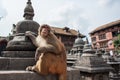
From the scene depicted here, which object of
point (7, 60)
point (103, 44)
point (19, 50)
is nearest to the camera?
point (7, 60)

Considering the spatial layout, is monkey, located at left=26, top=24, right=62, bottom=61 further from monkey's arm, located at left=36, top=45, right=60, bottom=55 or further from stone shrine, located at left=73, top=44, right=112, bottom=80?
stone shrine, located at left=73, top=44, right=112, bottom=80

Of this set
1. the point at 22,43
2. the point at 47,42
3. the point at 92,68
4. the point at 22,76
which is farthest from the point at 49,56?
the point at 92,68

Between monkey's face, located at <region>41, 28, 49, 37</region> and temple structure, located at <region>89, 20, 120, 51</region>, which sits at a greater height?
temple structure, located at <region>89, 20, 120, 51</region>

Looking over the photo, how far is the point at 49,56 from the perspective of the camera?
3.63 meters

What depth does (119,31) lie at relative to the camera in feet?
122

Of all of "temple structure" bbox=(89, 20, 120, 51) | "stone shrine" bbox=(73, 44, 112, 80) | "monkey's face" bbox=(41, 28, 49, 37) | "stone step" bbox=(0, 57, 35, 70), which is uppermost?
"temple structure" bbox=(89, 20, 120, 51)

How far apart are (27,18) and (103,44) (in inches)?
1643

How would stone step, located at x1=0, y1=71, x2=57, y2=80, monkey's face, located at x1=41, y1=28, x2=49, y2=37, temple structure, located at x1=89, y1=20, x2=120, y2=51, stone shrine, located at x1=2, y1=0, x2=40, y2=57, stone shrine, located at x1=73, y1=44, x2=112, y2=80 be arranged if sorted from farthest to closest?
temple structure, located at x1=89, y1=20, x2=120, y2=51, stone shrine, located at x1=73, y1=44, x2=112, y2=80, stone shrine, located at x1=2, y1=0, x2=40, y2=57, monkey's face, located at x1=41, y1=28, x2=49, y2=37, stone step, located at x1=0, y1=71, x2=57, y2=80

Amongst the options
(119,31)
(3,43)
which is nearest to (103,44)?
(119,31)

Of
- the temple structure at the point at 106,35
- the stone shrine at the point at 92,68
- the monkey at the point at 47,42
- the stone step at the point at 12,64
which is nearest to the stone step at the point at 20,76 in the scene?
the monkey at the point at 47,42

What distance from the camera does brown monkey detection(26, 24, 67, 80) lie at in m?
3.59

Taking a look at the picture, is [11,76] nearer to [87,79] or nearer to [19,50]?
[19,50]

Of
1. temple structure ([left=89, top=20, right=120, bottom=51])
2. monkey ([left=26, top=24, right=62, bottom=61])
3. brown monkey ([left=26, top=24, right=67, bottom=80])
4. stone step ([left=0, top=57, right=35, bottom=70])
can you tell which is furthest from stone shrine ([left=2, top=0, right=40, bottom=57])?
temple structure ([left=89, top=20, right=120, bottom=51])

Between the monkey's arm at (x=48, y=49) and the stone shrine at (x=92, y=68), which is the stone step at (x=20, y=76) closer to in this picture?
the monkey's arm at (x=48, y=49)
